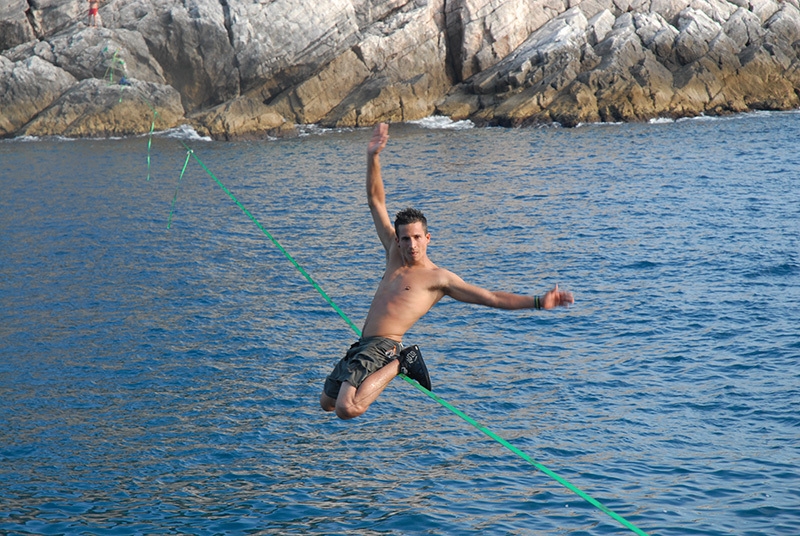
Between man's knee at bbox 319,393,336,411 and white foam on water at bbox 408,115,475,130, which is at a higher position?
white foam on water at bbox 408,115,475,130

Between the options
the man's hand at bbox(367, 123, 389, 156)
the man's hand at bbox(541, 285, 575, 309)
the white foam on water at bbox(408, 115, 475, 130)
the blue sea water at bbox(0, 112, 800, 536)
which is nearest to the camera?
the man's hand at bbox(541, 285, 575, 309)

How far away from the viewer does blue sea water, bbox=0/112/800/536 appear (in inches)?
505

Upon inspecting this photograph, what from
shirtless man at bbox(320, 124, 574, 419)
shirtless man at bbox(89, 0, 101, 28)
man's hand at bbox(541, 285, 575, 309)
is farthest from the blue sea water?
shirtless man at bbox(89, 0, 101, 28)

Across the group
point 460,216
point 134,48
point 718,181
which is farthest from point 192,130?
point 718,181

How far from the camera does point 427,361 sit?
1817 centimetres

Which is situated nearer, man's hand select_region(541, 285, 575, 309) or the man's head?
man's hand select_region(541, 285, 575, 309)

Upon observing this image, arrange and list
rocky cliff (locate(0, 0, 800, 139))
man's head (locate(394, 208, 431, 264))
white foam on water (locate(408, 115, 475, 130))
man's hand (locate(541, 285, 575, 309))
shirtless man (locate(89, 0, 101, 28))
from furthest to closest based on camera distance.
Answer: shirtless man (locate(89, 0, 101, 28)) → white foam on water (locate(408, 115, 475, 130)) → rocky cliff (locate(0, 0, 800, 139)) → man's head (locate(394, 208, 431, 264)) → man's hand (locate(541, 285, 575, 309))

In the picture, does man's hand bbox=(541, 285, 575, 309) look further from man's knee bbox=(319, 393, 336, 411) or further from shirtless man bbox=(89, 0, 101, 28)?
shirtless man bbox=(89, 0, 101, 28)

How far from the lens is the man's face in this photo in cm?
981

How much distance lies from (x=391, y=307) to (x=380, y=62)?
46.7 metres

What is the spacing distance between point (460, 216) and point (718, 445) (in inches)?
692

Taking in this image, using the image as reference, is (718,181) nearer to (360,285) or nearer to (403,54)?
(360,285)

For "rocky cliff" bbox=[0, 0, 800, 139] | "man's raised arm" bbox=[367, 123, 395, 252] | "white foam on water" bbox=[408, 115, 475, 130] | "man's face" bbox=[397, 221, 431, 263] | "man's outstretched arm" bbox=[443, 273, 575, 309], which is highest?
"rocky cliff" bbox=[0, 0, 800, 139]

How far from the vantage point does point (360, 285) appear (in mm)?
23062
